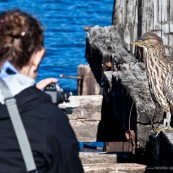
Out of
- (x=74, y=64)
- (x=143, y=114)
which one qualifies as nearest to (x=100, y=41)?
(x=143, y=114)

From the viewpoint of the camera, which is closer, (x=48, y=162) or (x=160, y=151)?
(x=48, y=162)

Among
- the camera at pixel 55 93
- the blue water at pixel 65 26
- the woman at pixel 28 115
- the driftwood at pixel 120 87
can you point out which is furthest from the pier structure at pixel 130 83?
the blue water at pixel 65 26

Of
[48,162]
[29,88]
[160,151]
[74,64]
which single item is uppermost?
[29,88]

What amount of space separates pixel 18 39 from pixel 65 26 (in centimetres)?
2420

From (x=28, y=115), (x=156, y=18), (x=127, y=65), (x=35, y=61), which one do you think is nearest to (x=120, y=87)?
(x=127, y=65)

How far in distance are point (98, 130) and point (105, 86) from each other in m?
1.12

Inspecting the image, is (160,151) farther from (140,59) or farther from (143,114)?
(140,59)

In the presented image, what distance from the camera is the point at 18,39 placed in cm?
393

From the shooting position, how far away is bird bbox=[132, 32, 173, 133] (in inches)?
267

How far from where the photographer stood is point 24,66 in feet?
13.0

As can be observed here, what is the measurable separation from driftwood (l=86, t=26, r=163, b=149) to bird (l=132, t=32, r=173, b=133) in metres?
0.08

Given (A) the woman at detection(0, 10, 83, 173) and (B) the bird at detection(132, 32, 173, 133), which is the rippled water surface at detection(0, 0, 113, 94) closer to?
(B) the bird at detection(132, 32, 173, 133)

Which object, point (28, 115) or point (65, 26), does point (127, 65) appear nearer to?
point (28, 115)

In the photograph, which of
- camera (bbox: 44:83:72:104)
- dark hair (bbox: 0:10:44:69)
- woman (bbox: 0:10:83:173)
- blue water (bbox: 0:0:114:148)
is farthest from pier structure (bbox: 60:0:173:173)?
blue water (bbox: 0:0:114:148)
